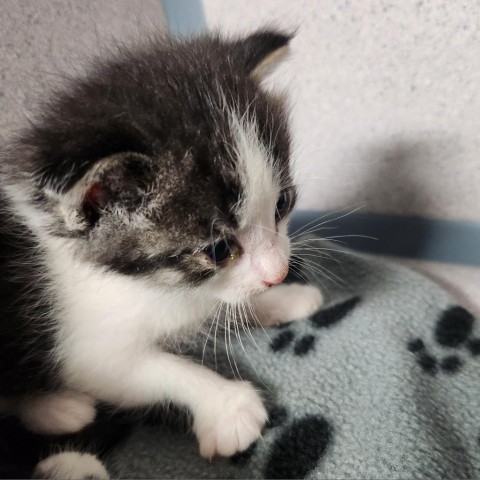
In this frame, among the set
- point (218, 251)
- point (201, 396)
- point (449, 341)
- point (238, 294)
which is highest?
point (218, 251)

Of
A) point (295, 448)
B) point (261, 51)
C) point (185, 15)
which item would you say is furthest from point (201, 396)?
point (185, 15)

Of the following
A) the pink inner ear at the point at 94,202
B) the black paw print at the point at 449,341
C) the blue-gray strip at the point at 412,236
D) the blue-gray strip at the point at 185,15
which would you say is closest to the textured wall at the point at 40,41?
the blue-gray strip at the point at 185,15

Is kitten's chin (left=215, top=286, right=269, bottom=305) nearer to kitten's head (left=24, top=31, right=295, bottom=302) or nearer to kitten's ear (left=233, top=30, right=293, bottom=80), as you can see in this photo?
kitten's head (left=24, top=31, right=295, bottom=302)

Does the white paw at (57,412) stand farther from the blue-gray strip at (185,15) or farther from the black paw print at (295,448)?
the blue-gray strip at (185,15)

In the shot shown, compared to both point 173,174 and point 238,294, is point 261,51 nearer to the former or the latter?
point 173,174

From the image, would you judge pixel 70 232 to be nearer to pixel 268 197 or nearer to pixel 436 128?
pixel 268 197

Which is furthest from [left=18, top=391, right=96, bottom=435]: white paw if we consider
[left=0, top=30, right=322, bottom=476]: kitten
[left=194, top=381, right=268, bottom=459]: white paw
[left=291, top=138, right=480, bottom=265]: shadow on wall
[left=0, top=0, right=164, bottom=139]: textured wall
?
[left=291, top=138, right=480, bottom=265]: shadow on wall
